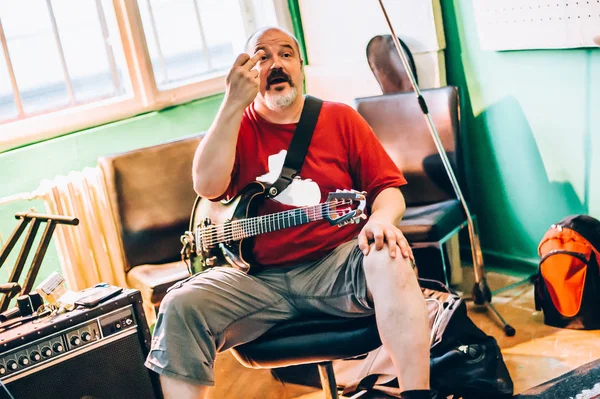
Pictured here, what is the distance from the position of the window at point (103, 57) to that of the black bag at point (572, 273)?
180cm

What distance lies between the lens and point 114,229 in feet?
10.2

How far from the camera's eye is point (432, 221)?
271 centimetres

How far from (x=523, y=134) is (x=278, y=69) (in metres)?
1.22

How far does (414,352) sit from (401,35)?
1829mm

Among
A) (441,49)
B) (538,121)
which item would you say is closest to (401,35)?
(441,49)

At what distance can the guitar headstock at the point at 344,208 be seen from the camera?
205 centimetres

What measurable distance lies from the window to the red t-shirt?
1.28 meters

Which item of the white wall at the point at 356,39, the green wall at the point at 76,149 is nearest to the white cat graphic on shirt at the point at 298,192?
the green wall at the point at 76,149

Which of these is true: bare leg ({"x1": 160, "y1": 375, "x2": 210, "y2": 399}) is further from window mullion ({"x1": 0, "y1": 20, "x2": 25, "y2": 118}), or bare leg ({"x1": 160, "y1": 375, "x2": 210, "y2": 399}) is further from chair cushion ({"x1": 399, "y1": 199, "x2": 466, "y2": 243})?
window mullion ({"x1": 0, "y1": 20, "x2": 25, "y2": 118})

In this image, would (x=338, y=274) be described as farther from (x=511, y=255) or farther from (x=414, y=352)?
(x=511, y=255)

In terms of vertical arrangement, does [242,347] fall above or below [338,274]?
below

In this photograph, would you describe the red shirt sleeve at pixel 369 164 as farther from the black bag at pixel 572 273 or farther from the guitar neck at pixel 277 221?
the black bag at pixel 572 273

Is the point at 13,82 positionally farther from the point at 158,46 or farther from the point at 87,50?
the point at 158,46

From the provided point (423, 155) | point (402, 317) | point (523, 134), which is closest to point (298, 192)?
point (402, 317)
